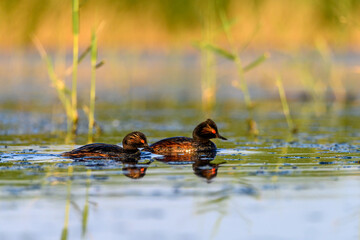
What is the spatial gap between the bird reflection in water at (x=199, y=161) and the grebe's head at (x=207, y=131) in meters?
0.39

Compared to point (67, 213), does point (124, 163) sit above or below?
above

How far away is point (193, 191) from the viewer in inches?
321

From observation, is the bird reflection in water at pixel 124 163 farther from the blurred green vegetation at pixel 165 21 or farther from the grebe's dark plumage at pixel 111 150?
the blurred green vegetation at pixel 165 21

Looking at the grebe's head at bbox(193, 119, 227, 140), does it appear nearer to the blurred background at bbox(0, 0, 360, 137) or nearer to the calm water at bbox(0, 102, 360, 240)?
the calm water at bbox(0, 102, 360, 240)

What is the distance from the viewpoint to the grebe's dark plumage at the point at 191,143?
11.7 metres

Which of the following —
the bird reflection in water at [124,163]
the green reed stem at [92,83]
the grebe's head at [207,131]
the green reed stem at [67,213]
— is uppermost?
the green reed stem at [92,83]

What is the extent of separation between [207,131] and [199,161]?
1.45m

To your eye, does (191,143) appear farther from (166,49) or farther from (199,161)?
(166,49)

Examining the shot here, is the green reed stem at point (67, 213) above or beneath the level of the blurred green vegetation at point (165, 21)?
beneath

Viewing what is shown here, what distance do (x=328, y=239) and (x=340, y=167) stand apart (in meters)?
3.72

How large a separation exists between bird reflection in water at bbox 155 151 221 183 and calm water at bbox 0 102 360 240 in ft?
0.08

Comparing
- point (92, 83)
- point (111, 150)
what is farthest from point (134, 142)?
point (92, 83)

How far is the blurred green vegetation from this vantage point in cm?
2884

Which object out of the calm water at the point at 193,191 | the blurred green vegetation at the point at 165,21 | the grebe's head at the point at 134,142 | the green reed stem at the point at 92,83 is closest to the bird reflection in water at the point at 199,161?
the calm water at the point at 193,191
